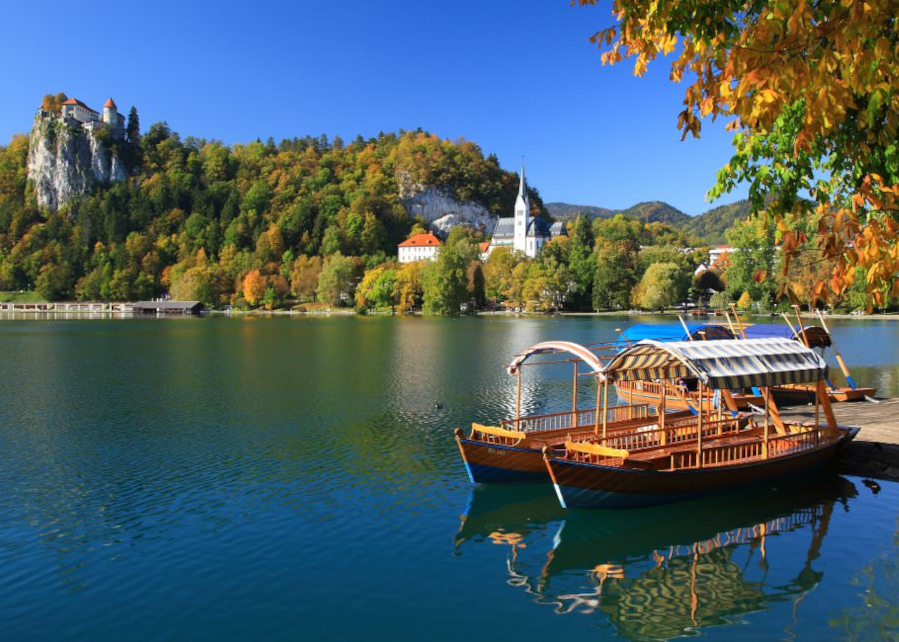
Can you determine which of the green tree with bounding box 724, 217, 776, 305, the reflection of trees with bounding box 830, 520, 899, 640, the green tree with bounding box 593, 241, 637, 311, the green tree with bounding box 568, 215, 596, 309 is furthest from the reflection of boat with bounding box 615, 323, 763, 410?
the green tree with bounding box 568, 215, 596, 309

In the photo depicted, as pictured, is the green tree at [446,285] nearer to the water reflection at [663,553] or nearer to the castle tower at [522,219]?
the castle tower at [522,219]

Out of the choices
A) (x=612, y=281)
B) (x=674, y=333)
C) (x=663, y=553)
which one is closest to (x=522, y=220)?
(x=612, y=281)

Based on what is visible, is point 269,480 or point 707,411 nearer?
point 269,480

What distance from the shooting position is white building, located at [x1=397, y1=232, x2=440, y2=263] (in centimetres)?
19312

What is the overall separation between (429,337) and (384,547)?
60.7 meters

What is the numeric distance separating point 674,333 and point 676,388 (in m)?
12.3

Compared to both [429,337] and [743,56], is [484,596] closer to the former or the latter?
[743,56]

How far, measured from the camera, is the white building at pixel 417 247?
634 ft

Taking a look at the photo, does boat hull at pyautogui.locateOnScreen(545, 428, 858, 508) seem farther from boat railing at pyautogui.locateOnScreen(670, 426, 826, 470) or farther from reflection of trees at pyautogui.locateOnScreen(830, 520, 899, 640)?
reflection of trees at pyautogui.locateOnScreen(830, 520, 899, 640)

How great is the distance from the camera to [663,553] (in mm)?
14891

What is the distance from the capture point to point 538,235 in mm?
194875

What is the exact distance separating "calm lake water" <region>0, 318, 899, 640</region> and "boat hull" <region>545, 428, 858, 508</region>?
456 millimetres

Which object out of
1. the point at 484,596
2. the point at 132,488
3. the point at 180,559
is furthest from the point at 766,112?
the point at 132,488

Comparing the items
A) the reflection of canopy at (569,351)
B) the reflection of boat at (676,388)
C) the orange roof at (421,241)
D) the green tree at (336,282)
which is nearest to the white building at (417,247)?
the orange roof at (421,241)
